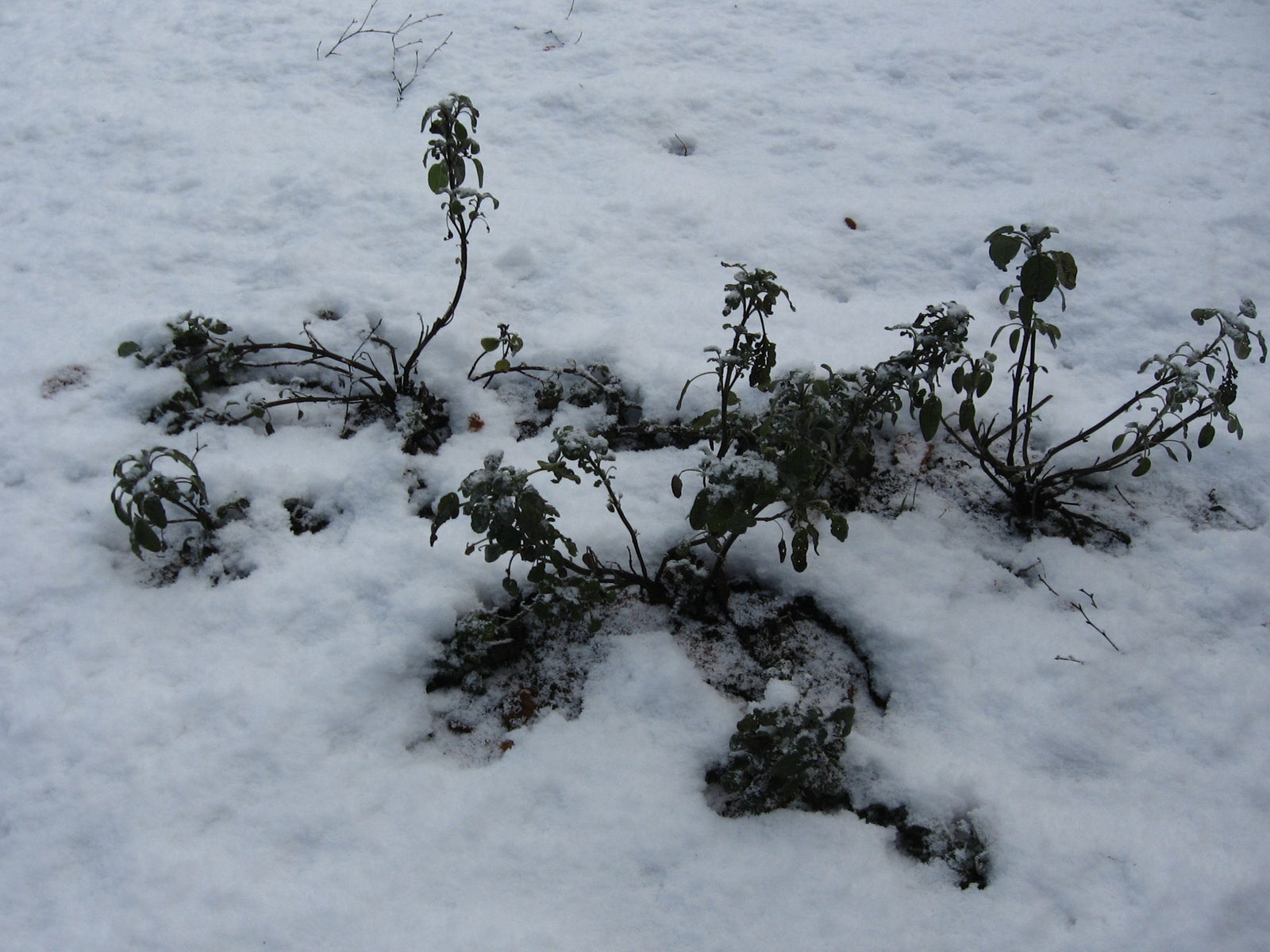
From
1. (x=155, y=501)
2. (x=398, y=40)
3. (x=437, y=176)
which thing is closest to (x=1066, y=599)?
(x=437, y=176)

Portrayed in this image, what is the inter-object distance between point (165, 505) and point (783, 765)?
2049mm

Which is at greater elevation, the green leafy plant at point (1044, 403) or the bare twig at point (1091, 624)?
the green leafy plant at point (1044, 403)

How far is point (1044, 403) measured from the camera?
99.3 inches

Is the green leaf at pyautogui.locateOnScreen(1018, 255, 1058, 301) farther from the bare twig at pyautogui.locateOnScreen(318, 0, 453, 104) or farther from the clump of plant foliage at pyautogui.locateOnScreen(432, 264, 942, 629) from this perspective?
the bare twig at pyautogui.locateOnScreen(318, 0, 453, 104)

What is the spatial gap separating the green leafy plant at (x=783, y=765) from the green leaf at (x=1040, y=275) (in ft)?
3.82

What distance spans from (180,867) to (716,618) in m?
1.46

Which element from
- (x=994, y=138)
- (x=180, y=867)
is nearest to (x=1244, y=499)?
(x=994, y=138)

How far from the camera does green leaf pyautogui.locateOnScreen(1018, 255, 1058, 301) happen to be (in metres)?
2.04

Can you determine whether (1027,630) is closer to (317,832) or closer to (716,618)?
(716,618)

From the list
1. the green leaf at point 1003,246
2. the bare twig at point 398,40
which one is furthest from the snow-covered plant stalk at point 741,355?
the bare twig at point 398,40

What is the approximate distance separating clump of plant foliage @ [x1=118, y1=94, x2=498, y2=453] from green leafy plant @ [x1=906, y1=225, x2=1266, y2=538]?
1.59m

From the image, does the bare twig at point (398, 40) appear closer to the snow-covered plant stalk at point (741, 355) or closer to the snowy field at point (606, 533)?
the snowy field at point (606, 533)

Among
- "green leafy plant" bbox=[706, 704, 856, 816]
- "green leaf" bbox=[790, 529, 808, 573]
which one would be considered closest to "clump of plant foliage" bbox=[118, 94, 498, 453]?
"green leaf" bbox=[790, 529, 808, 573]

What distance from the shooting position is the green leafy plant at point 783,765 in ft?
6.30
